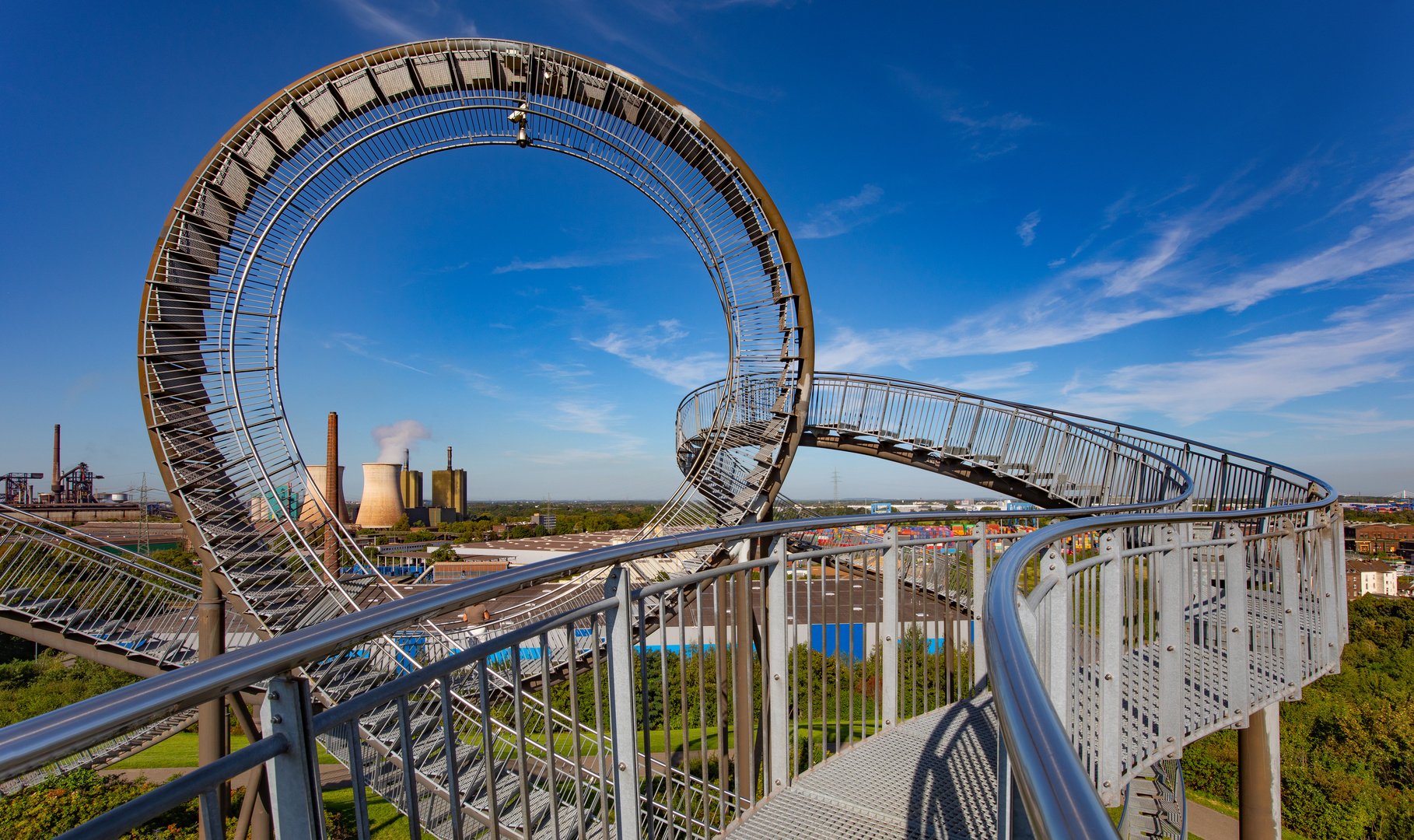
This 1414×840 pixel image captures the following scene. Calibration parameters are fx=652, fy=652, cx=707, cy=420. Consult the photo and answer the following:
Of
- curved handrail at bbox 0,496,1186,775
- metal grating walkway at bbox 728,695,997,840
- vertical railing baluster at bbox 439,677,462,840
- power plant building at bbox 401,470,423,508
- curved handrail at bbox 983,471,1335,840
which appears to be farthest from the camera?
power plant building at bbox 401,470,423,508

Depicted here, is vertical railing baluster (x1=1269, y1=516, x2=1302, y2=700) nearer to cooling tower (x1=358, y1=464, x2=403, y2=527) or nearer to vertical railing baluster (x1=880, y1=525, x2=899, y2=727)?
vertical railing baluster (x1=880, y1=525, x2=899, y2=727)

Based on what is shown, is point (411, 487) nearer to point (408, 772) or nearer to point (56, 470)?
point (56, 470)

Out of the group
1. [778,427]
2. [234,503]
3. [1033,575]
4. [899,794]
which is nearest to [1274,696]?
[1033,575]

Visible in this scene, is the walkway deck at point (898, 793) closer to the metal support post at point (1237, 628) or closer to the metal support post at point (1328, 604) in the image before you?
the metal support post at point (1237, 628)

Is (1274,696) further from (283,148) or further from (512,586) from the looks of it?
(283,148)

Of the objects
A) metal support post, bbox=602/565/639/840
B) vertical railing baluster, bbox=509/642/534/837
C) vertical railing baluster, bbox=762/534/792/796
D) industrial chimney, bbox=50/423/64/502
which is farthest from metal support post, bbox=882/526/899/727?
industrial chimney, bbox=50/423/64/502
